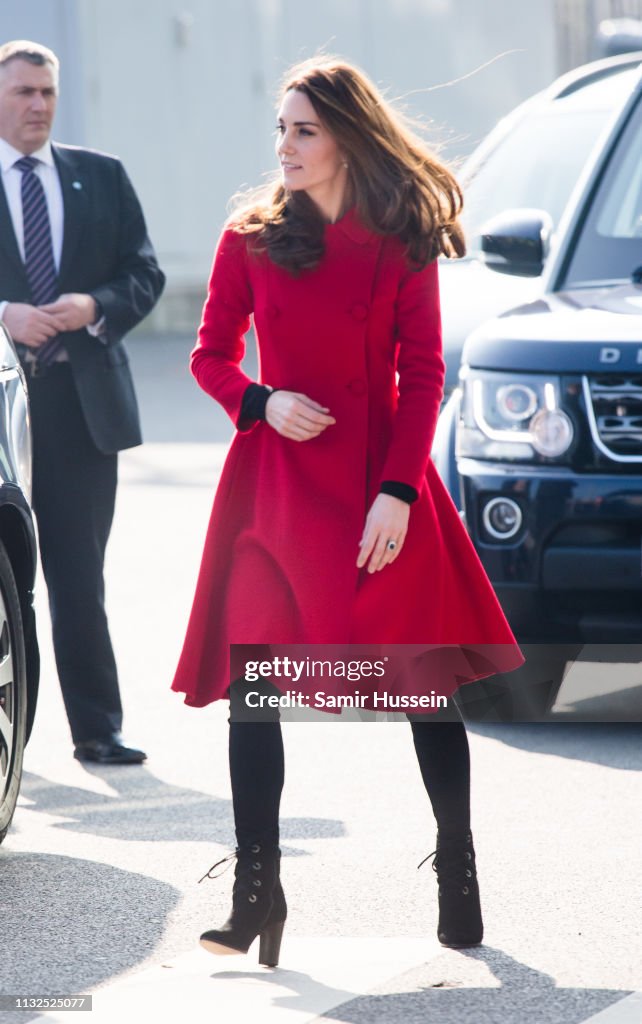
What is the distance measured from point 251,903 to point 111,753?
2.04 meters

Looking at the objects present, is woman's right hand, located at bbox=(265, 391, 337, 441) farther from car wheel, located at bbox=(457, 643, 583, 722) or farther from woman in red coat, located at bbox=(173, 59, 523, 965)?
car wheel, located at bbox=(457, 643, 583, 722)

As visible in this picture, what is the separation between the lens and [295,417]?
12.7 feet

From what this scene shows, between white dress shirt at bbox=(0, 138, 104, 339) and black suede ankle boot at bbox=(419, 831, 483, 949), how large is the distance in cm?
239

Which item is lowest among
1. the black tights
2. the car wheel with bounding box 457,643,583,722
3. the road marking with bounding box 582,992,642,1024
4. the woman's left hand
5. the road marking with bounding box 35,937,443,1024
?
the car wheel with bounding box 457,643,583,722

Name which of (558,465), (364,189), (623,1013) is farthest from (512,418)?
(623,1013)

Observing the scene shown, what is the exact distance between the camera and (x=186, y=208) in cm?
2284

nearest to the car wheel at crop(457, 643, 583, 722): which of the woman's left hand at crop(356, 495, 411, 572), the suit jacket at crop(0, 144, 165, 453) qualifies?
the suit jacket at crop(0, 144, 165, 453)

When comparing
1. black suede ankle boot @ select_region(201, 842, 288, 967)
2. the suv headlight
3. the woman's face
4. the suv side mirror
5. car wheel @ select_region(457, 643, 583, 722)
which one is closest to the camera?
black suede ankle boot @ select_region(201, 842, 288, 967)

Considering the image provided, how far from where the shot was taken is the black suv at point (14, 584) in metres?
4.89

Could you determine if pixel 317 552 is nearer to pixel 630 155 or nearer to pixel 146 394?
pixel 630 155

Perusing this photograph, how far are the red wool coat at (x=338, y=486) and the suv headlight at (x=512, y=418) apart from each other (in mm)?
1940

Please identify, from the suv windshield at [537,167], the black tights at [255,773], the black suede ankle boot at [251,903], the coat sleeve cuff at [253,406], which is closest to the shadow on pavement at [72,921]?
the black suede ankle boot at [251,903]

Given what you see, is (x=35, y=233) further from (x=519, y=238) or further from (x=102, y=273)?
(x=519, y=238)

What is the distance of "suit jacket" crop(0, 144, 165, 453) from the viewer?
589 cm
